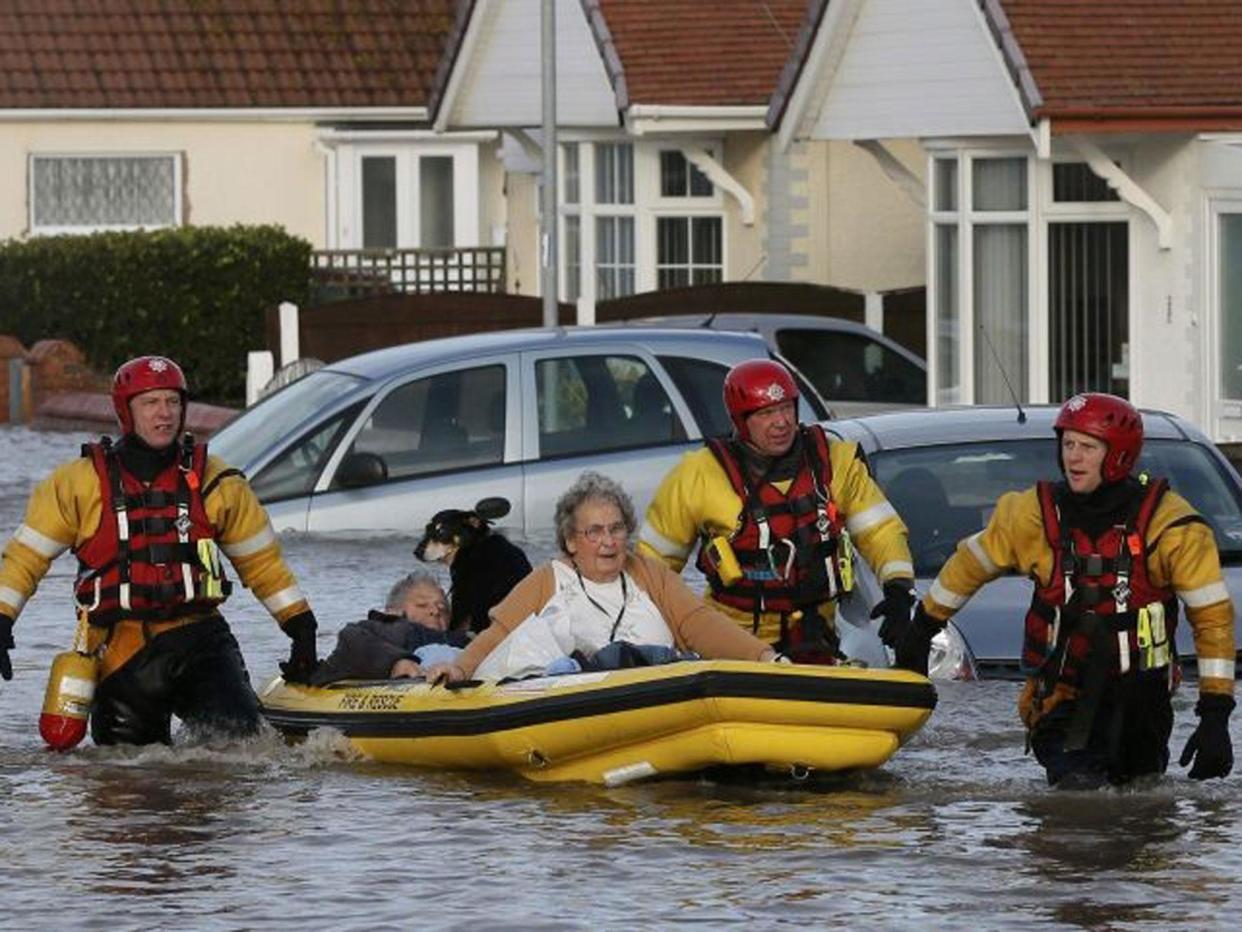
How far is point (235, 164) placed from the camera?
150 feet

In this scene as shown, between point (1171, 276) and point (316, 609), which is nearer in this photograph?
point (316, 609)

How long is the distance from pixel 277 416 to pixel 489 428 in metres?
1.24

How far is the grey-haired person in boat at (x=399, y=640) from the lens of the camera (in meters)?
13.6

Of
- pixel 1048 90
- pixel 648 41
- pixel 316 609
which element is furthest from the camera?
pixel 648 41

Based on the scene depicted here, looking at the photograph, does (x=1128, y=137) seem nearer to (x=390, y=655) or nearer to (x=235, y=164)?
(x=390, y=655)

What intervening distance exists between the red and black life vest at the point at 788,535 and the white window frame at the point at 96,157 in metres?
33.3

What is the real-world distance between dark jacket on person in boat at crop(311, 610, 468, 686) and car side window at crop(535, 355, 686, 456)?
219 inches

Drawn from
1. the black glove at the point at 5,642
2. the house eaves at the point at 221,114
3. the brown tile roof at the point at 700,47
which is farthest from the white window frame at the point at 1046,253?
the house eaves at the point at 221,114

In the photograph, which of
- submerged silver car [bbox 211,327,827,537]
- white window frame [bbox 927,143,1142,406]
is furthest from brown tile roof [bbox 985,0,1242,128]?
Answer: submerged silver car [bbox 211,327,827,537]

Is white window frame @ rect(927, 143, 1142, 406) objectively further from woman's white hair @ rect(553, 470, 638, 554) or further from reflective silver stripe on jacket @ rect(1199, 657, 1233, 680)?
reflective silver stripe on jacket @ rect(1199, 657, 1233, 680)

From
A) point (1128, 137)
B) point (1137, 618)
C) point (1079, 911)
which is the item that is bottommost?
point (1079, 911)

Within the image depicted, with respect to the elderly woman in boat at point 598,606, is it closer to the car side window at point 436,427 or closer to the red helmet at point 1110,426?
the red helmet at point 1110,426

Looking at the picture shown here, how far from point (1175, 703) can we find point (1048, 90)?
10.5 meters

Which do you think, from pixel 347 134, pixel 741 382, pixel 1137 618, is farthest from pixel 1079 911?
pixel 347 134
